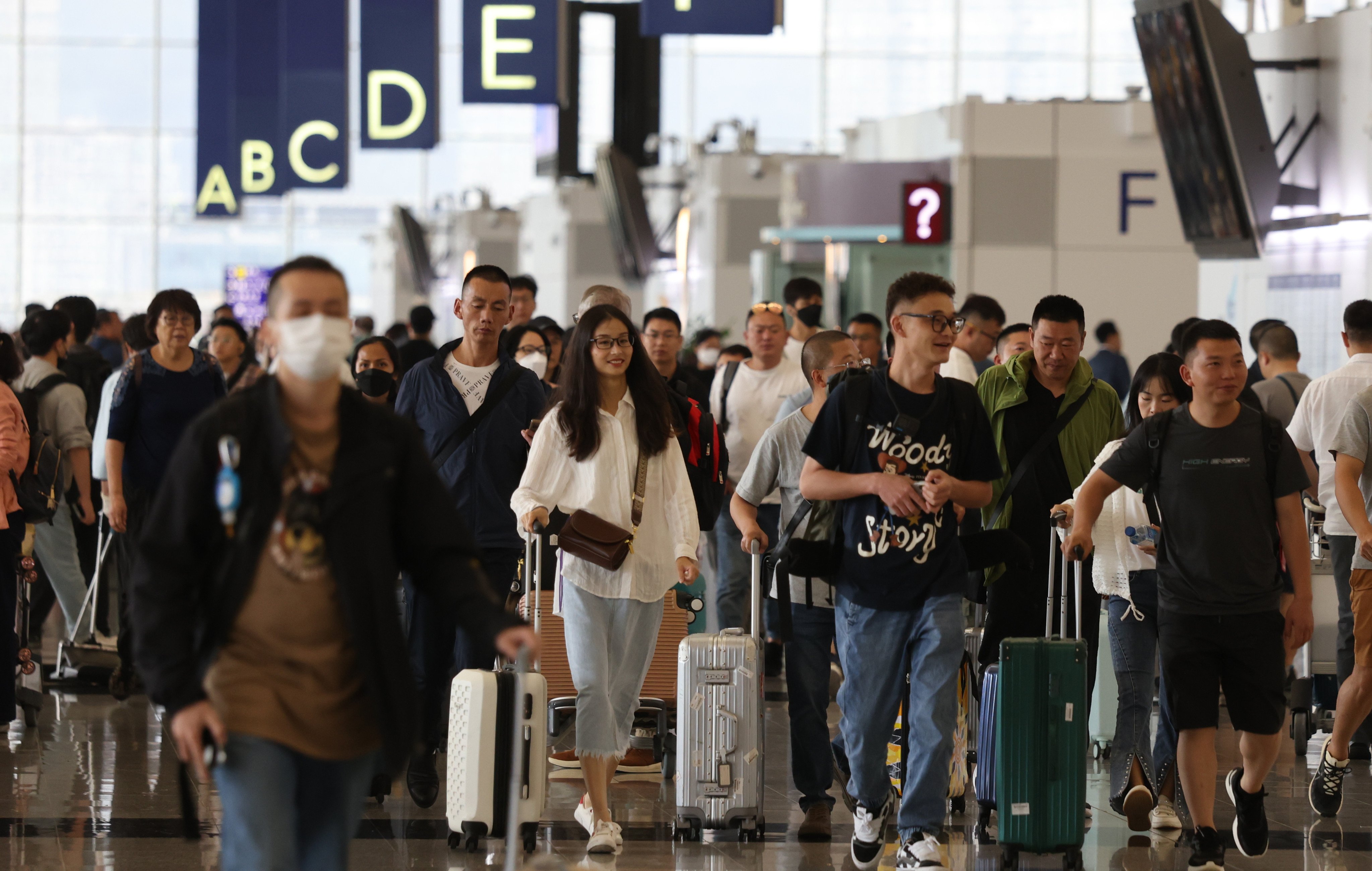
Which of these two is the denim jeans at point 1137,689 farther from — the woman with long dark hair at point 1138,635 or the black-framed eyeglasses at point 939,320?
the black-framed eyeglasses at point 939,320

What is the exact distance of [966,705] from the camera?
Answer: 21.0 feet

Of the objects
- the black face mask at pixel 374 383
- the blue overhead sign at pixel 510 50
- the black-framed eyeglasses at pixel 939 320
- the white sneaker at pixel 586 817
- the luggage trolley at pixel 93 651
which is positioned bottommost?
the white sneaker at pixel 586 817

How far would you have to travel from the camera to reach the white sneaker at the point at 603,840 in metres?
5.68

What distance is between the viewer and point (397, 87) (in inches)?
521

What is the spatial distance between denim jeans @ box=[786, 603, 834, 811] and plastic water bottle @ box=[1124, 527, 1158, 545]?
3.66ft

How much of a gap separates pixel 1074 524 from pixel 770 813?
179 cm

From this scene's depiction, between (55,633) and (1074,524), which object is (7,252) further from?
(1074,524)

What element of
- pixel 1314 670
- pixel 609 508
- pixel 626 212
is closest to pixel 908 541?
pixel 609 508

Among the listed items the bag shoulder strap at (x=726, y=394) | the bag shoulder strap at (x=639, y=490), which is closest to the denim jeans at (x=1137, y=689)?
the bag shoulder strap at (x=639, y=490)

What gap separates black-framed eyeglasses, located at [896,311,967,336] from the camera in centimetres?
527

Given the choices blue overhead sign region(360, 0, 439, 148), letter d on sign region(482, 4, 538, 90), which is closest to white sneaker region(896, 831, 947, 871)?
letter d on sign region(482, 4, 538, 90)

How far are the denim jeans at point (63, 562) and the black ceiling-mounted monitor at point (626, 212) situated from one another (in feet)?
38.4

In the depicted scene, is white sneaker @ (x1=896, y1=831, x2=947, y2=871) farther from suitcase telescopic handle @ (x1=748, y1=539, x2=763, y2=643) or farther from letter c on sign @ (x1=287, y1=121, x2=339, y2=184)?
letter c on sign @ (x1=287, y1=121, x2=339, y2=184)

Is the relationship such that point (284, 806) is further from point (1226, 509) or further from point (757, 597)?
point (1226, 509)
